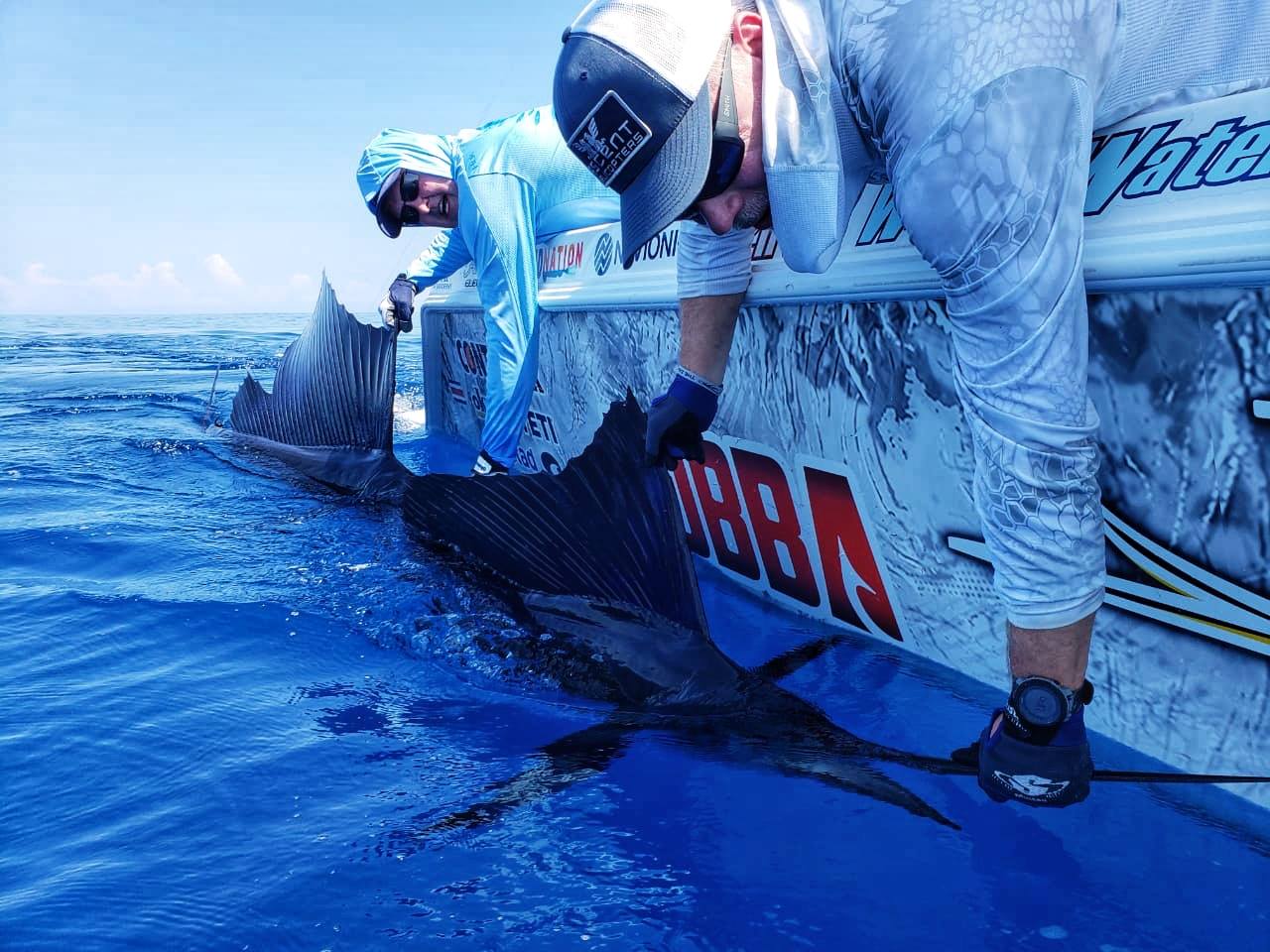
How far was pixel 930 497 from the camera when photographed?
1.80 metres

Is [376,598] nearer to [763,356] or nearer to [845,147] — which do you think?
[763,356]

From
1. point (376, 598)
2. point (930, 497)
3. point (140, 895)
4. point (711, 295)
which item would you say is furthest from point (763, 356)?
point (140, 895)

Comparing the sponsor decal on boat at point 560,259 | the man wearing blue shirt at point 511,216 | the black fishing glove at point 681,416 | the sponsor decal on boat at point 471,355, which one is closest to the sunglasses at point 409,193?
the man wearing blue shirt at point 511,216

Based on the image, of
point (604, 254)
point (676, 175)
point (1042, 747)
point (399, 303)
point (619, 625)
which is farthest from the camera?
point (399, 303)

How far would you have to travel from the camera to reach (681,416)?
1.97 meters

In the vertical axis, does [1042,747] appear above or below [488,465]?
below

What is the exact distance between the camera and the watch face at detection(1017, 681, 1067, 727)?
3.70 ft

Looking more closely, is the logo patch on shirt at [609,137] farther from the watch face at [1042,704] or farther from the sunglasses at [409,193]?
the sunglasses at [409,193]

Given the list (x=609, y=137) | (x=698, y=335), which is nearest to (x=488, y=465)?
(x=698, y=335)

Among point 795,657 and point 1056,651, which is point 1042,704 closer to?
point 1056,651

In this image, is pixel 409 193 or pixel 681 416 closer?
pixel 681 416

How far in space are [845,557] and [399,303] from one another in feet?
9.45

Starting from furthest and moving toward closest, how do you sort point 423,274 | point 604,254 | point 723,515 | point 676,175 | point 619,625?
point 423,274 → point 604,254 → point 723,515 → point 619,625 → point 676,175

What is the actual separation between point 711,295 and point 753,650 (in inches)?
33.6
